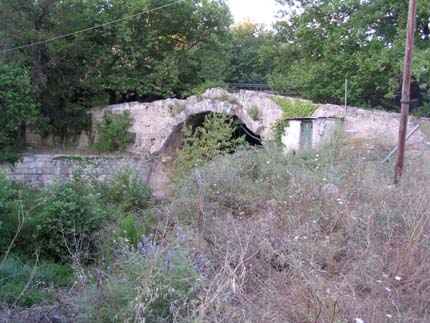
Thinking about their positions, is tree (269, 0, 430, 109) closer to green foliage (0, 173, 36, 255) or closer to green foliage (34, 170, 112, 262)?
green foliage (34, 170, 112, 262)

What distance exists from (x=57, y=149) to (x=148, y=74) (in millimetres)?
5082

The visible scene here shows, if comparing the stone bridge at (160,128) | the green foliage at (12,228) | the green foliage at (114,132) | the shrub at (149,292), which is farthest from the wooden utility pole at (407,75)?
the green foliage at (114,132)

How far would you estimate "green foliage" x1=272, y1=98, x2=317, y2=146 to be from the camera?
38.9ft

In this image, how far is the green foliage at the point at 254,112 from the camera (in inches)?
535

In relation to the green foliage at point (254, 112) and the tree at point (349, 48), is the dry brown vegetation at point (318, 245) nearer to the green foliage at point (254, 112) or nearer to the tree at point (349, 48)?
the green foliage at point (254, 112)

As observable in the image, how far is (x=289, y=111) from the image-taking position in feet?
40.7

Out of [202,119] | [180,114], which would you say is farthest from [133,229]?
[202,119]

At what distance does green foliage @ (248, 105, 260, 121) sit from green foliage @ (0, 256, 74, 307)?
954cm

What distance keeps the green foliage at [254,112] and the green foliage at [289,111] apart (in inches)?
33.2

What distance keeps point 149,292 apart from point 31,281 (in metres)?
1.37

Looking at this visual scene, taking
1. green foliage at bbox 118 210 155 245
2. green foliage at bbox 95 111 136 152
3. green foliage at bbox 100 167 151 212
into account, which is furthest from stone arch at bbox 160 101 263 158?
green foliage at bbox 118 210 155 245

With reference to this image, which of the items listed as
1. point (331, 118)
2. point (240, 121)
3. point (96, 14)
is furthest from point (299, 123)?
point (96, 14)

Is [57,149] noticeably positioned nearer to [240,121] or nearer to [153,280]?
[240,121]

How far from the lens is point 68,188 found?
5.71 meters
